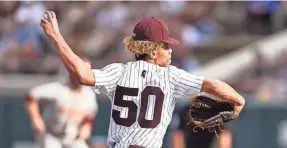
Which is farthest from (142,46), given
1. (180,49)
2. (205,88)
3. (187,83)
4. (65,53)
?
(180,49)

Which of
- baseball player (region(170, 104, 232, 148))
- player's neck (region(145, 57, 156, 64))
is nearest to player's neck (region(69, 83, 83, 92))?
baseball player (region(170, 104, 232, 148))

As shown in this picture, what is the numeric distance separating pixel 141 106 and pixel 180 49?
7652 millimetres

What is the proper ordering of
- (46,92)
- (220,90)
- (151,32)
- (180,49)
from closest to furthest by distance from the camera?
(220,90), (151,32), (46,92), (180,49)

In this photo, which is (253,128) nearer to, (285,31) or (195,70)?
(195,70)

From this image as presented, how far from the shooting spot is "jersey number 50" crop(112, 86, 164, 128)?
5.66 m

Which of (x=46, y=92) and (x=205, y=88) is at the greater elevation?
(x=205, y=88)

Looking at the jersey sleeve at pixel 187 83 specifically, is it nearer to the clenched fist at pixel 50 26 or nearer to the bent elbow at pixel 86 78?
the bent elbow at pixel 86 78

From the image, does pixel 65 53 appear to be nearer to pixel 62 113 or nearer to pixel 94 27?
pixel 62 113

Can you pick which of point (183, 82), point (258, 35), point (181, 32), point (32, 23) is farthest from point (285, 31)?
point (183, 82)

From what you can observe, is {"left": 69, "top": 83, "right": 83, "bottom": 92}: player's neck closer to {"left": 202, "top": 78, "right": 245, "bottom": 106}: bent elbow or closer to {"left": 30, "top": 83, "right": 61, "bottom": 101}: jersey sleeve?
{"left": 30, "top": 83, "right": 61, "bottom": 101}: jersey sleeve

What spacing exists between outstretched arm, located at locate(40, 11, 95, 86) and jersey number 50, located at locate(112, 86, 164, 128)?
0.30 meters

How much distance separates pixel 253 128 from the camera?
505 inches

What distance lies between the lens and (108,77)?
5.66m

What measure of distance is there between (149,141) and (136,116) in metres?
0.19
